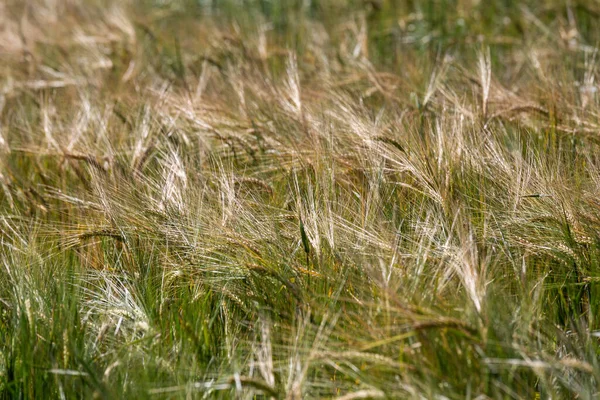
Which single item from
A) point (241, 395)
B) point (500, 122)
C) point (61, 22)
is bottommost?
point (241, 395)

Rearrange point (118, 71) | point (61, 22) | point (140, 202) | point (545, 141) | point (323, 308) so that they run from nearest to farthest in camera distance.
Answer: point (323, 308) → point (140, 202) → point (545, 141) → point (118, 71) → point (61, 22)

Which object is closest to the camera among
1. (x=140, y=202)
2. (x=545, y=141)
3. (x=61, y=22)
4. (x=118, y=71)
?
(x=140, y=202)

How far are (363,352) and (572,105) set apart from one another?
4.71 ft

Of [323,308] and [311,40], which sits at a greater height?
[311,40]

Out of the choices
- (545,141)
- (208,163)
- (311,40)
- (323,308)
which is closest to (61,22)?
(311,40)

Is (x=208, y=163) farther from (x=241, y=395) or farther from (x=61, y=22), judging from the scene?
(x=61, y=22)

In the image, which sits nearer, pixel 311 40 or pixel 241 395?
pixel 241 395

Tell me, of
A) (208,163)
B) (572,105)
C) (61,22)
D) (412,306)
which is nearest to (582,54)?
(572,105)

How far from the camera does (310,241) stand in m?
1.89

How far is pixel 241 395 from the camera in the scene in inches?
61.1

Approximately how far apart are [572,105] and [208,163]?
122cm

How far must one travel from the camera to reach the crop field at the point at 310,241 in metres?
1.54

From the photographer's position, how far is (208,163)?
2.57 metres

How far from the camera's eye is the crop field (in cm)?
154
